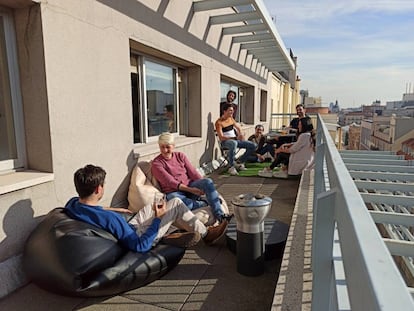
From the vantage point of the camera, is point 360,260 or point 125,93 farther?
point 125,93

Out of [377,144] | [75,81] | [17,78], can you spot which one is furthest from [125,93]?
[377,144]

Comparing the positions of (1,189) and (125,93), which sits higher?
(125,93)

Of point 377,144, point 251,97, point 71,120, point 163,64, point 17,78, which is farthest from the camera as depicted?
point 377,144

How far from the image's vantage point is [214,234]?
129 inches

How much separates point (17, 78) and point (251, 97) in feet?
29.5

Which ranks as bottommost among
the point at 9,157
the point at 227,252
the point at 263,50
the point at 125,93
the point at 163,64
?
the point at 227,252

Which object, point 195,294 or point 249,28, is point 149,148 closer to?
point 195,294

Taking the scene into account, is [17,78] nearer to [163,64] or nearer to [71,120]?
[71,120]

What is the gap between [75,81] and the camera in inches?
121

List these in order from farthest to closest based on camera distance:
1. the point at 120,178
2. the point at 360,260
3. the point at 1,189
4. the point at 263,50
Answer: the point at 263,50 → the point at 120,178 → the point at 1,189 → the point at 360,260

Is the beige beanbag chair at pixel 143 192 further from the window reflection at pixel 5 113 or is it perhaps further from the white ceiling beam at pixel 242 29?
the white ceiling beam at pixel 242 29

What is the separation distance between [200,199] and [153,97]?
84.8 inches

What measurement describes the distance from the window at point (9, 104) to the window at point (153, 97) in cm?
196

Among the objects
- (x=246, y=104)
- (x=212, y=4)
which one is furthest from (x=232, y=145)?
(x=246, y=104)
